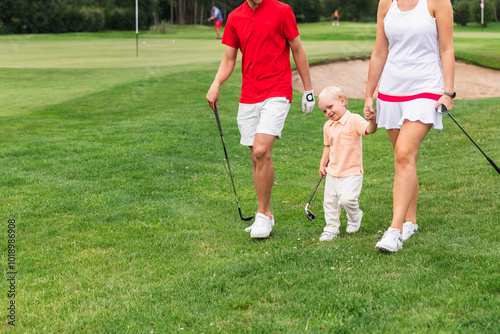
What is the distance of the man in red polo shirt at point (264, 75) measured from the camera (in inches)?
209

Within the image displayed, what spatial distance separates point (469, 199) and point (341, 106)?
81.6 inches

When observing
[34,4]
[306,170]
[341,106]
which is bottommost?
[306,170]

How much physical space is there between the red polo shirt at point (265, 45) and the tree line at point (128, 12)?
32732 millimetres

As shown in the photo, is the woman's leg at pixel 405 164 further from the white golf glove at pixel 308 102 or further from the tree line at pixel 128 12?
the tree line at pixel 128 12

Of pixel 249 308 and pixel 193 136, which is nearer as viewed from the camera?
pixel 249 308

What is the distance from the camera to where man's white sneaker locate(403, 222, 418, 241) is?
16.6ft

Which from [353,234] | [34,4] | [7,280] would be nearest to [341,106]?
[353,234]

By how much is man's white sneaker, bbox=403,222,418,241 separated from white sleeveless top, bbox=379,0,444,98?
1211mm

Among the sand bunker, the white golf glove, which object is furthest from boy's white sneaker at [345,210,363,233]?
the sand bunker

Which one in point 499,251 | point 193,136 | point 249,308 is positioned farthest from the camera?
point 193,136

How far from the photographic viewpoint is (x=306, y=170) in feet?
28.6

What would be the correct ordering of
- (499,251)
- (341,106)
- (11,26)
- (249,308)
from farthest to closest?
(11,26) → (341,106) → (499,251) → (249,308)

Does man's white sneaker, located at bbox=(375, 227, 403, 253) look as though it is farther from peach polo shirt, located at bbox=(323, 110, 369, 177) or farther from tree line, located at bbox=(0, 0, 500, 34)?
tree line, located at bbox=(0, 0, 500, 34)

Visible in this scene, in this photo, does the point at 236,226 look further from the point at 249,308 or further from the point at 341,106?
the point at 249,308
